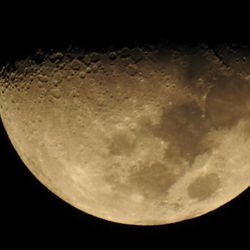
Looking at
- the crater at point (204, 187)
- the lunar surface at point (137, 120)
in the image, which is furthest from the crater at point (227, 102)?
the crater at point (204, 187)

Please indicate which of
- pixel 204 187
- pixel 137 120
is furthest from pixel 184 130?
pixel 204 187

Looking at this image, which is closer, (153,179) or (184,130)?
(184,130)

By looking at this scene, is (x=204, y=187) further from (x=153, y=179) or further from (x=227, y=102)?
(x=227, y=102)

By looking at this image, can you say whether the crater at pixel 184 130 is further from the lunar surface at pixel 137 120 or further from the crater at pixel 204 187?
the crater at pixel 204 187

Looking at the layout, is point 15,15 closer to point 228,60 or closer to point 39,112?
point 39,112

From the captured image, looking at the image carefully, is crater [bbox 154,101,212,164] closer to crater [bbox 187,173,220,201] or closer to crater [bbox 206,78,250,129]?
crater [bbox 206,78,250,129]
